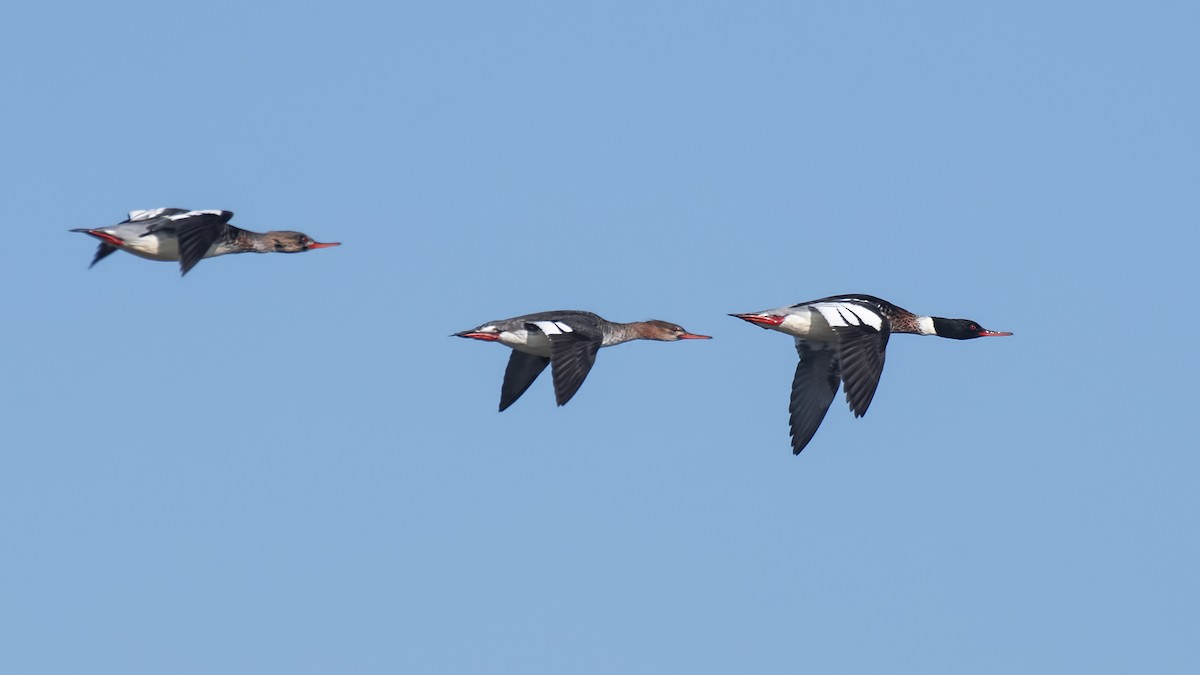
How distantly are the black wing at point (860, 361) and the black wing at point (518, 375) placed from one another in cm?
410

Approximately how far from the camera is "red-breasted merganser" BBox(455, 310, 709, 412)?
2548 centimetres

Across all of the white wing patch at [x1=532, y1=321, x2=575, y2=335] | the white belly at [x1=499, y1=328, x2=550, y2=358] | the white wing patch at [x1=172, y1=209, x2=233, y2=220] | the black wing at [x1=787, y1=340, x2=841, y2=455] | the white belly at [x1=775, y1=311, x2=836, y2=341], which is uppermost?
the white wing patch at [x1=172, y1=209, x2=233, y2=220]

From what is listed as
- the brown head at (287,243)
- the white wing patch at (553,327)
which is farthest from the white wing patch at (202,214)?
the white wing patch at (553,327)

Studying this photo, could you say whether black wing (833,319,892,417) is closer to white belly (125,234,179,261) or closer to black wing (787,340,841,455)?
black wing (787,340,841,455)

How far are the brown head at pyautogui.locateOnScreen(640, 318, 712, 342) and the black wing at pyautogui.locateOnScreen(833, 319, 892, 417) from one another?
3.25 m

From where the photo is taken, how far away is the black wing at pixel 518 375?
27828mm

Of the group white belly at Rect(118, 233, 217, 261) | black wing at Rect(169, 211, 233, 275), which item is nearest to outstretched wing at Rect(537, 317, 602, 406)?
black wing at Rect(169, 211, 233, 275)

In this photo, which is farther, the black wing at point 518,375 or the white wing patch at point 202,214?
the black wing at point 518,375

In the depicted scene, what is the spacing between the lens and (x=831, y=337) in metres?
27.1

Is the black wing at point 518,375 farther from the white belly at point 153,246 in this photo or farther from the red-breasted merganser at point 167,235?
the white belly at point 153,246

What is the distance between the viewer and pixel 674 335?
95.1 ft

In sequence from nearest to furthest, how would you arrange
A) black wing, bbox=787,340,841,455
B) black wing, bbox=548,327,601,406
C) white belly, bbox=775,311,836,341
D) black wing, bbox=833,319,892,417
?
1. black wing, bbox=833,319,892,417
2. black wing, bbox=548,327,601,406
3. white belly, bbox=775,311,836,341
4. black wing, bbox=787,340,841,455

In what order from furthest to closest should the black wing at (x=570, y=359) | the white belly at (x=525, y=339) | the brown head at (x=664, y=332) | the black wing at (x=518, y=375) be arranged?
the brown head at (x=664, y=332) → the black wing at (x=518, y=375) → the white belly at (x=525, y=339) → the black wing at (x=570, y=359)

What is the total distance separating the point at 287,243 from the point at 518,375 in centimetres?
340
